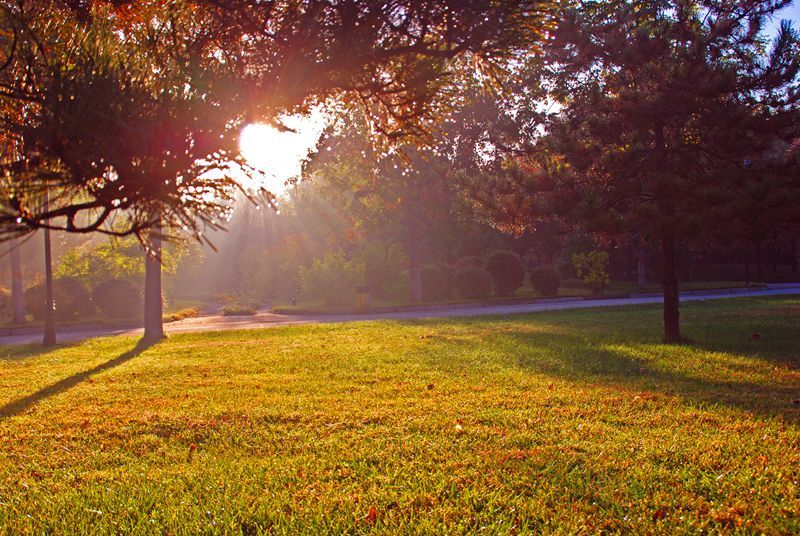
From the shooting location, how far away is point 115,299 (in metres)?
26.3

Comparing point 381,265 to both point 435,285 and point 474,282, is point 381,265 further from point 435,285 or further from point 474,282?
point 474,282

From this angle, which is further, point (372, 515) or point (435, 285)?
point (435, 285)

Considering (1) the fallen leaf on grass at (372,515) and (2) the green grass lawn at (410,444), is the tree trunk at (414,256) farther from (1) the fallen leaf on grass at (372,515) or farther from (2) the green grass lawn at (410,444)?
(1) the fallen leaf on grass at (372,515)

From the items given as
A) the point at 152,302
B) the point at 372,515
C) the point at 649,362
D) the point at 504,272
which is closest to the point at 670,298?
the point at 649,362

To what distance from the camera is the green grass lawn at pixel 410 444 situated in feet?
12.9

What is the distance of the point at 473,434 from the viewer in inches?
221

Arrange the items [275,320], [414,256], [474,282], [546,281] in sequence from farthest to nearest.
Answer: [546,281], [474,282], [414,256], [275,320]

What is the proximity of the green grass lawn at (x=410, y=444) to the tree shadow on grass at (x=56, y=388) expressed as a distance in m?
0.05

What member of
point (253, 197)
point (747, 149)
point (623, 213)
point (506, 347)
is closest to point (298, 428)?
point (253, 197)

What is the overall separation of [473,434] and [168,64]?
3.86 meters

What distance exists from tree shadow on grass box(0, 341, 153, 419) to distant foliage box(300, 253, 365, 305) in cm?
1743

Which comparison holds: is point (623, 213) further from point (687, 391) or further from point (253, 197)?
point (253, 197)

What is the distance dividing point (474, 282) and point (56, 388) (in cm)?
2367

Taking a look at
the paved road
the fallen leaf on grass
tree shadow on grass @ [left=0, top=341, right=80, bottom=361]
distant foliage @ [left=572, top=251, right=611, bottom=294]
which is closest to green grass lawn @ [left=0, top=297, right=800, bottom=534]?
the fallen leaf on grass
